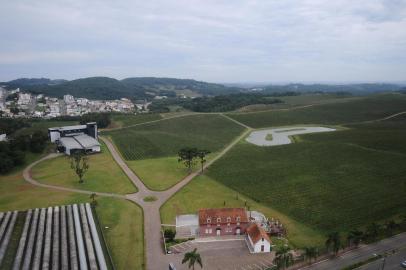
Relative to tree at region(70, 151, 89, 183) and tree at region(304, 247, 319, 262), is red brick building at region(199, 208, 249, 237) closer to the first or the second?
tree at region(304, 247, 319, 262)

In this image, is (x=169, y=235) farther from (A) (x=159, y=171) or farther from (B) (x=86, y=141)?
(B) (x=86, y=141)

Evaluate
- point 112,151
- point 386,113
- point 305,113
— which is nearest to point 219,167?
point 112,151

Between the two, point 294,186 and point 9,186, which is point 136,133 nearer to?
point 9,186

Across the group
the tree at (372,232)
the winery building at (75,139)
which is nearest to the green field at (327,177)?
the tree at (372,232)

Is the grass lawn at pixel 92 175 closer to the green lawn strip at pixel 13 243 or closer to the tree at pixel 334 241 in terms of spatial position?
the green lawn strip at pixel 13 243

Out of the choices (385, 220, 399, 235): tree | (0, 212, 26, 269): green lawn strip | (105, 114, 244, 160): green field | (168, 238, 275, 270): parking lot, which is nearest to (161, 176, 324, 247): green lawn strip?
(168, 238, 275, 270): parking lot

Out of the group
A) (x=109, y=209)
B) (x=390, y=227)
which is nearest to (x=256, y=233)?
(x=390, y=227)
